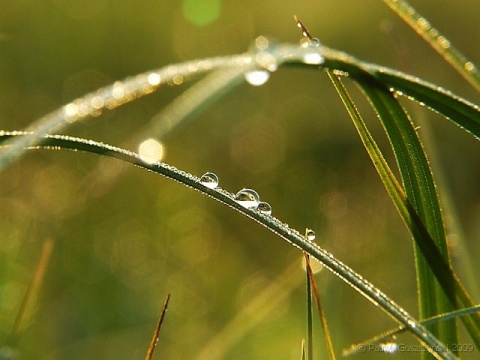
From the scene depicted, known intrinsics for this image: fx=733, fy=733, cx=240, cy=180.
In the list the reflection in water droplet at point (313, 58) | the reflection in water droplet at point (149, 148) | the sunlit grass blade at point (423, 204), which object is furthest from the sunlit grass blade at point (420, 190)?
the reflection in water droplet at point (149, 148)

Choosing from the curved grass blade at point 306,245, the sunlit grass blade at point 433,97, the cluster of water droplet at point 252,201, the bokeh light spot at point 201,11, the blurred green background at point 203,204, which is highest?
the bokeh light spot at point 201,11

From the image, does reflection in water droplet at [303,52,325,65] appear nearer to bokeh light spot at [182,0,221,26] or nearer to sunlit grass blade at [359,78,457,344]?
sunlit grass blade at [359,78,457,344]

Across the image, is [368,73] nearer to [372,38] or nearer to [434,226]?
[434,226]

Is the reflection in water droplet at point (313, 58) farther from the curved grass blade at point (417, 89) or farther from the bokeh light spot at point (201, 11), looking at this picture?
the bokeh light spot at point (201, 11)

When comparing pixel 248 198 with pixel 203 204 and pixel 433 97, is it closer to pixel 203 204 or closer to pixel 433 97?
pixel 433 97

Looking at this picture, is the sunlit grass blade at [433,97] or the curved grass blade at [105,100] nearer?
the curved grass blade at [105,100]

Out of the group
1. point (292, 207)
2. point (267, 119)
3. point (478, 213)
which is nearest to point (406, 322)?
point (292, 207)

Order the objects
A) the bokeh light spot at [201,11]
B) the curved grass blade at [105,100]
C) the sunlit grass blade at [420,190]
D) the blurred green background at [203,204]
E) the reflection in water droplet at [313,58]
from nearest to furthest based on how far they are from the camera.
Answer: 1. the curved grass blade at [105,100]
2. the reflection in water droplet at [313,58]
3. the sunlit grass blade at [420,190]
4. the blurred green background at [203,204]
5. the bokeh light spot at [201,11]
